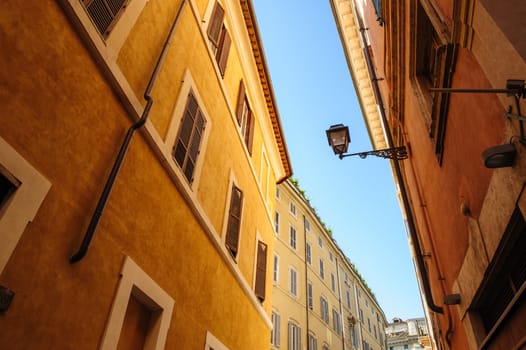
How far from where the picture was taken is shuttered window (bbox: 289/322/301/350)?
1928 centimetres

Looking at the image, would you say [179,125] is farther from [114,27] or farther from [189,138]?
[114,27]

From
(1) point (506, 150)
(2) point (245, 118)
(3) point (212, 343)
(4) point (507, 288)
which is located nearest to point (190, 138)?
(3) point (212, 343)

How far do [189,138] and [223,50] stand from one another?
325 cm

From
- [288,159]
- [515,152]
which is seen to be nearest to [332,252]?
[288,159]

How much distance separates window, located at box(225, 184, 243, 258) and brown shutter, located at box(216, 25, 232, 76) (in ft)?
8.98

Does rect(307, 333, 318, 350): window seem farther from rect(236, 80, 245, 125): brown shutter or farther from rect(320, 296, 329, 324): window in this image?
rect(236, 80, 245, 125): brown shutter

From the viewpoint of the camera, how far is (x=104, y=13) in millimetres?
4371

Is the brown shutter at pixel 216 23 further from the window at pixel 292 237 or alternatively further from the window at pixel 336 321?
the window at pixel 336 321

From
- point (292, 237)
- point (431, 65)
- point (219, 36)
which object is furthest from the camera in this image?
point (292, 237)

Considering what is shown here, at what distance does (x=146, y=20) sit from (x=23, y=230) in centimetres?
356

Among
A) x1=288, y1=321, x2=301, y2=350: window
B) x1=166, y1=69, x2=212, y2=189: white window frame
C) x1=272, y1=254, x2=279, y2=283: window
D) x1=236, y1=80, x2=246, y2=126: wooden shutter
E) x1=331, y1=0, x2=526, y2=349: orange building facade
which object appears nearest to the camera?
x1=331, y1=0, x2=526, y2=349: orange building facade

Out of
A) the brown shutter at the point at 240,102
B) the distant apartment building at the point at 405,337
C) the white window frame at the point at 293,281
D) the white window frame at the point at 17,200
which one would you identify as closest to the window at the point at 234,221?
the brown shutter at the point at 240,102

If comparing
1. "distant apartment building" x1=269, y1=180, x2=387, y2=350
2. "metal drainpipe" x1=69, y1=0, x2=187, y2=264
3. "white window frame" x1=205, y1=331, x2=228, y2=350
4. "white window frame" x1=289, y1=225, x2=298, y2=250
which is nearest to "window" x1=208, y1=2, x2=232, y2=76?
"metal drainpipe" x1=69, y1=0, x2=187, y2=264

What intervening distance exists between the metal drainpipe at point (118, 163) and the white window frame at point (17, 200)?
1.83ft
